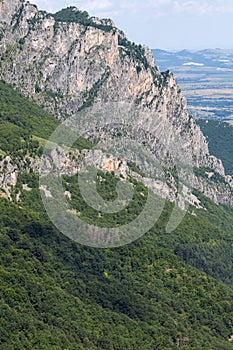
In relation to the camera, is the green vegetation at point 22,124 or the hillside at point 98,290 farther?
the green vegetation at point 22,124

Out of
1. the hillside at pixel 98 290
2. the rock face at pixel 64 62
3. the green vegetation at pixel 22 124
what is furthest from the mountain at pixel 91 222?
the green vegetation at pixel 22 124

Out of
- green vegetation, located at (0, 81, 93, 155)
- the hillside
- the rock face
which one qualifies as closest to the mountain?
the hillside

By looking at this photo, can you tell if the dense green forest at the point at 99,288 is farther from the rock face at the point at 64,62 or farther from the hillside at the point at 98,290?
the rock face at the point at 64,62

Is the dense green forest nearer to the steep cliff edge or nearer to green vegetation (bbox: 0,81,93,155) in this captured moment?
green vegetation (bbox: 0,81,93,155)

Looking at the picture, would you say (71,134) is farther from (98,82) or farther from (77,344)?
(77,344)

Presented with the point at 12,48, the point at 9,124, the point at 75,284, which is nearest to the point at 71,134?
the point at 9,124
